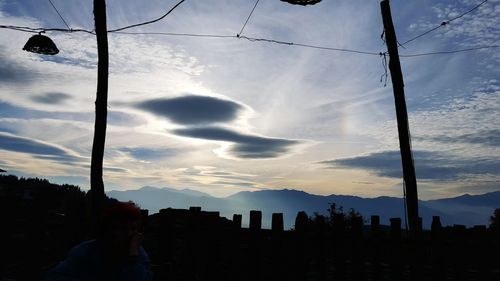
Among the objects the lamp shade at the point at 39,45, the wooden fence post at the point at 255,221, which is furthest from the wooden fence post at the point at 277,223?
the lamp shade at the point at 39,45

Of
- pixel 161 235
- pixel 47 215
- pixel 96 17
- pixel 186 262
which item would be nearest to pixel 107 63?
pixel 96 17

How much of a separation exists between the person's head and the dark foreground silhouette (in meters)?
3.75

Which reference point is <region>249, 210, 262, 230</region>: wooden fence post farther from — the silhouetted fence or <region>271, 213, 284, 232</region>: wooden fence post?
<region>271, 213, 284, 232</region>: wooden fence post

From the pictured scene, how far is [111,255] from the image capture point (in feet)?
9.38

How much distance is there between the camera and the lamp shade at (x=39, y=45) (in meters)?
8.94

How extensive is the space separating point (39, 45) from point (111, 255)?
7557 millimetres

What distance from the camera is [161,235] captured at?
6.92 m

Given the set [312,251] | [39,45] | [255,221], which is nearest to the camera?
[312,251]

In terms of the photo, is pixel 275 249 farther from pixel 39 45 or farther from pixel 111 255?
pixel 39 45

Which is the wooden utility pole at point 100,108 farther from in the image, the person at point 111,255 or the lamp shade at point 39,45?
the person at point 111,255

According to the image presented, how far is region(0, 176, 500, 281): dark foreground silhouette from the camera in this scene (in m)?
6.26

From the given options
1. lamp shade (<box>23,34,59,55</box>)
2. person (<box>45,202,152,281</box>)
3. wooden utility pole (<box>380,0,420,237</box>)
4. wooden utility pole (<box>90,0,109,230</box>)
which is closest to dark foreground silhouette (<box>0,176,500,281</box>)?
wooden utility pole (<box>90,0,109,230</box>)

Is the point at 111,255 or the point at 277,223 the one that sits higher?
the point at 277,223

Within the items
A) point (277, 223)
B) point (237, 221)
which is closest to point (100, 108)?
point (237, 221)
